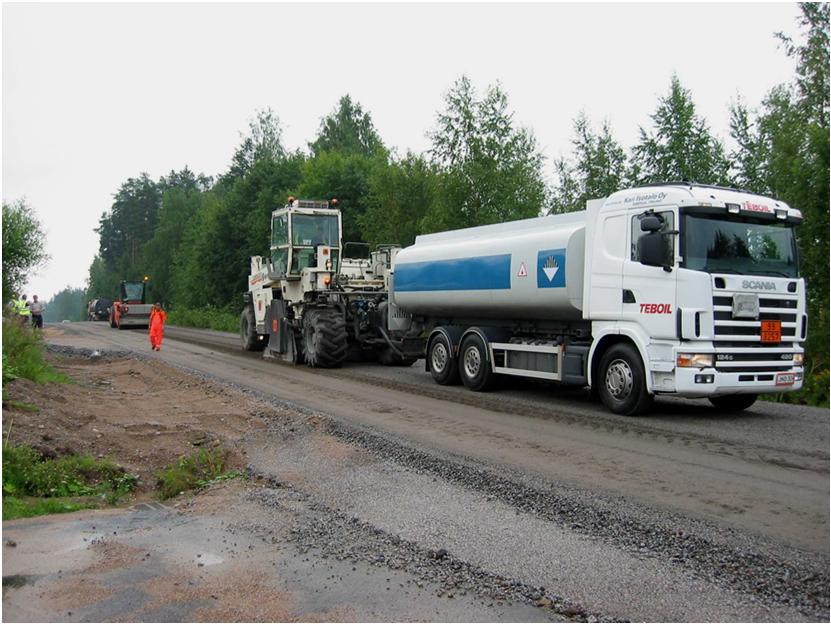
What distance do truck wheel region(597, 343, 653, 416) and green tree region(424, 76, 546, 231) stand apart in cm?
1391

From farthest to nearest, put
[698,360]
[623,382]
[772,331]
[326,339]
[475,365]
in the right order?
[326,339], [475,365], [623,382], [772,331], [698,360]

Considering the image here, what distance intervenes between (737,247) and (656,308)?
1.36 m

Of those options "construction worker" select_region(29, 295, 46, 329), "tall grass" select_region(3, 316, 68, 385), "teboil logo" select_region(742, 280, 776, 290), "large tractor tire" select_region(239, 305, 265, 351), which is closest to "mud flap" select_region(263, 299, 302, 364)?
"large tractor tire" select_region(239, 305, 265, 351)

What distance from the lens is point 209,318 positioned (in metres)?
44.2

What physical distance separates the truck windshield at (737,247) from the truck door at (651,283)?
211 millimetres

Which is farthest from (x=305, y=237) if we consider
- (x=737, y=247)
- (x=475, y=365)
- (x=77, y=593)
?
→ (x=77, y=593)

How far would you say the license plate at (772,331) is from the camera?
420 inches

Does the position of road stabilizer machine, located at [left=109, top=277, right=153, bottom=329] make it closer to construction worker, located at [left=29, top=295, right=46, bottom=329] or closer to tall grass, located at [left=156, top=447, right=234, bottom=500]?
construction worker, located at [left=29, top=295, right=46, bottom=329]

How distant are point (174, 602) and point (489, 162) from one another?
70.8ft

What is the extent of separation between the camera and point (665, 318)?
1049 cm

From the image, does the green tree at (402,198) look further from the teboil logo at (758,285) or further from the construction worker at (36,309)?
the teboil logo at (758,285)

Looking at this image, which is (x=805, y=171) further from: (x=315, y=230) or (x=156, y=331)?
(x=156, y=331)

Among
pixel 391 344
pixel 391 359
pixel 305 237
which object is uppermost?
pixel 305 237

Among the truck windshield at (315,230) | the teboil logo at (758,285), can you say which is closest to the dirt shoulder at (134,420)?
the truck windshield at (315,230)
